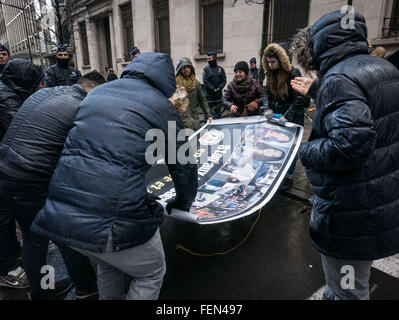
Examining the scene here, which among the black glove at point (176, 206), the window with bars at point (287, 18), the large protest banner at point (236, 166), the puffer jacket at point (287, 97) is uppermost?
the window with bars at point (287, 18)

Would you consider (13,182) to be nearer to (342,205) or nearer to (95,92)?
(95,92)

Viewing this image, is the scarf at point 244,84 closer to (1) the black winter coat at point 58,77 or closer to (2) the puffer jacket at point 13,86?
(2) the puffer jacket at point 13,86

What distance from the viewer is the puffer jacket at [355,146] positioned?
1.37 meters

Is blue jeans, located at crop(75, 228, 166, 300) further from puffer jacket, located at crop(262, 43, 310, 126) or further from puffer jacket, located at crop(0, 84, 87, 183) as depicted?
puffer jacket, located at crop(262, 43, 310, 126)

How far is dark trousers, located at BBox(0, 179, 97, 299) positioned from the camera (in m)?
2.01

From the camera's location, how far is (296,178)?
465 centimetres

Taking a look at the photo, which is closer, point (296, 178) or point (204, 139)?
point (204, 139)

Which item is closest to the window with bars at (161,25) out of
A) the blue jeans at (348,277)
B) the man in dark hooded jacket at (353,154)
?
the man in dark hooded jacket at (353,154)

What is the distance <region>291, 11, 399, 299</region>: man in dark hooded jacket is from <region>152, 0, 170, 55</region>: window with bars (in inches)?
573

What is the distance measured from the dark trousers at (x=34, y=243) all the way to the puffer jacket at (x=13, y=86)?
901 millimetres

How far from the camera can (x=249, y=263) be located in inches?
109

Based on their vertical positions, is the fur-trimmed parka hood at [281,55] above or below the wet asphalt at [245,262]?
above

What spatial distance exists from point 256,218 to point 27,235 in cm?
250
